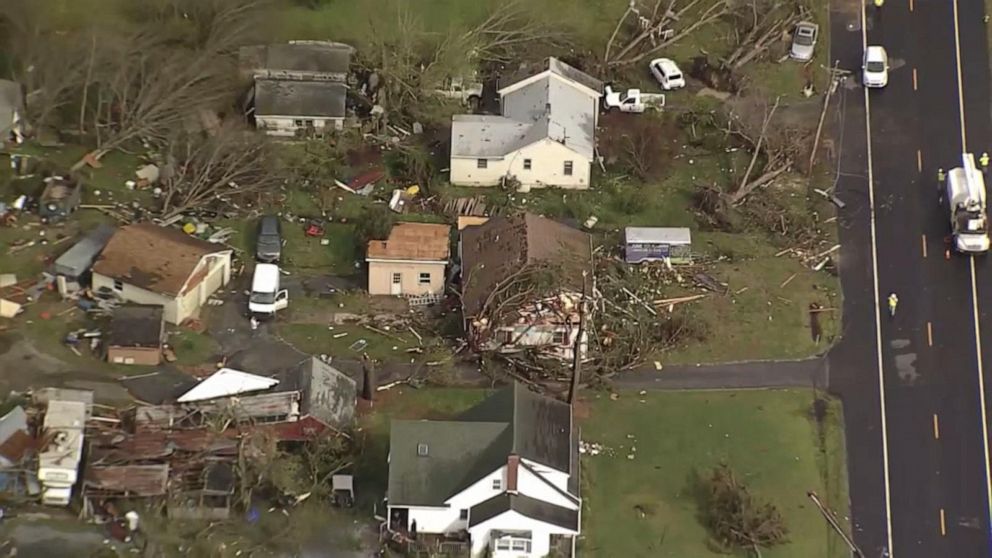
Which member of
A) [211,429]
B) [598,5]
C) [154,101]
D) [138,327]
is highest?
[598,5]

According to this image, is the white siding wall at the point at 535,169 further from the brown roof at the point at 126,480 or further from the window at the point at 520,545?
the brown roof at the point at 126,480

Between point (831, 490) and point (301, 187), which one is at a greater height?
point (301, 187)

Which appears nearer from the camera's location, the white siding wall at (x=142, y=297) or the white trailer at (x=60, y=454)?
the white trailer at (x=60, y=454)

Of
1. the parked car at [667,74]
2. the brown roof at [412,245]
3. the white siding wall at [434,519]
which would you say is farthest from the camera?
the parked car at [667,74]

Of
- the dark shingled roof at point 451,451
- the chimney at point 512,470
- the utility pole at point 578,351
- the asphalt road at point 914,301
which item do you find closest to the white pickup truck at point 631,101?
the asphalt road at point 914,301

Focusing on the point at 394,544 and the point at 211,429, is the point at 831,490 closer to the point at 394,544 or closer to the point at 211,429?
the point at 394,544

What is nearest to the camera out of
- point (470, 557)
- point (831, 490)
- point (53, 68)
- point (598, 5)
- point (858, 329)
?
point (470, 557)

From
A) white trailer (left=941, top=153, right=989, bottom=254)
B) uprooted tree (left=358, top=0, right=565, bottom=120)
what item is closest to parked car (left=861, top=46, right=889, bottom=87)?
white trailer (left=941, top=153, right=989, bottom=254)

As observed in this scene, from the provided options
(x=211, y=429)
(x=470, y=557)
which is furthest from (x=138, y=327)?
(x=470, y=557)
